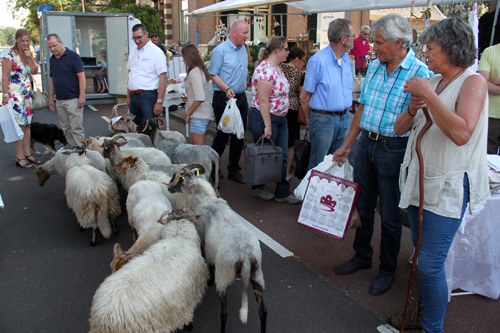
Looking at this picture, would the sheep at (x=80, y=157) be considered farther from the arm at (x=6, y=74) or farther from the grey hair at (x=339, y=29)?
the grey hair at (x=339, y=29)

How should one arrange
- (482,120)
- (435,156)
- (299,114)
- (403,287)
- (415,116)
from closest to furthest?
(482,120), (435,156), (415,116), (403,287), (299,114)

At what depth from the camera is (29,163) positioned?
23.4 ft

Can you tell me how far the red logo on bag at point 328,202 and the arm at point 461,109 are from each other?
5.29 feet

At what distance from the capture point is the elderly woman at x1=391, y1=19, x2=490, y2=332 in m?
2.19

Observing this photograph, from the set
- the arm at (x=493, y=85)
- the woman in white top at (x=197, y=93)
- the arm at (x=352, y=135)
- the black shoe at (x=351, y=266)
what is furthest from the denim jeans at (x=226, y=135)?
the arm at (x=493, y=85)

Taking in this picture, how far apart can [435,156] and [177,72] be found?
12.4m

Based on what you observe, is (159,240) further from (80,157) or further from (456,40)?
(456,40)

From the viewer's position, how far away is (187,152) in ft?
17.5

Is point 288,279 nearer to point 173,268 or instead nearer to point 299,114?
point 173,268

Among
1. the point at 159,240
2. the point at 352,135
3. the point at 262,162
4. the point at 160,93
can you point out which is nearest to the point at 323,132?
the point at 262,162

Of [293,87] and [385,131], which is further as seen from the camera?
[293,87]

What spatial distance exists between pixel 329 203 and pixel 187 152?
93.1 inches

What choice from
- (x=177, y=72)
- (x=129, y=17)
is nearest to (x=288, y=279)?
(x=177, y=72)

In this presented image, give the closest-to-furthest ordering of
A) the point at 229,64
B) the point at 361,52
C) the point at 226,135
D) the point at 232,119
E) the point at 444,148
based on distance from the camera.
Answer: the point at 444,148 → the point at 232,119 → the point at 229,64 → the point at 226,135 → the point at 361,52
